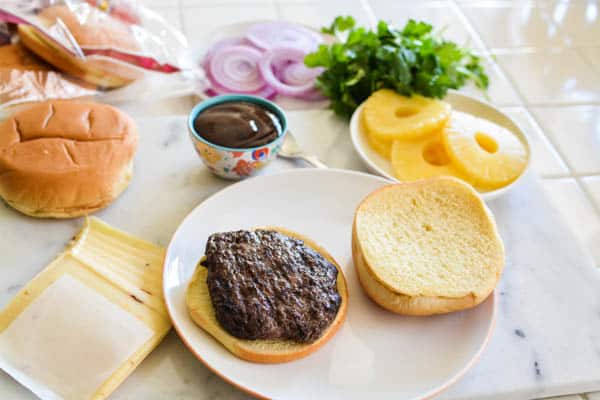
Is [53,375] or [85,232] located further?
[85,232]

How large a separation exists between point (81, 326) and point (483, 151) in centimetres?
113

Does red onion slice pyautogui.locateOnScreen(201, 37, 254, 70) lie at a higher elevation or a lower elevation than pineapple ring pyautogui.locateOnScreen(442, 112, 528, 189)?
higher

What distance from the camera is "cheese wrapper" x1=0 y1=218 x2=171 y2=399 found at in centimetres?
117

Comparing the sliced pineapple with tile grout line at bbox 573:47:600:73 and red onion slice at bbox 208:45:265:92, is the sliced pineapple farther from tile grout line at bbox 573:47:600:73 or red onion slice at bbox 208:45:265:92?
tile grout line at bbox 573:47:600:73

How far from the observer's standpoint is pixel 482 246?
1.35 metres

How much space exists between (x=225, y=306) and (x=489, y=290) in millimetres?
558

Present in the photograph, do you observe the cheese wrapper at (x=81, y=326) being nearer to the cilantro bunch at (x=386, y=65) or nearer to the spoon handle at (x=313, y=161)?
the spoon handle at (x=313, y=161)

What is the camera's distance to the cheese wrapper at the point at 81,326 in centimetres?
A: 117

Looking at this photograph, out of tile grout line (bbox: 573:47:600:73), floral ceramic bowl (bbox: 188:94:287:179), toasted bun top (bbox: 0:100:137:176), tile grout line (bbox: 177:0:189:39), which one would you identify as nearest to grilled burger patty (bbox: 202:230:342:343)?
floral ceramic bowl (bbox: 188:94:287:179)

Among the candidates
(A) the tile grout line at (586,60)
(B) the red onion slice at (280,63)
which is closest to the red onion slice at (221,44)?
(B) the red onion slice at (280,63)

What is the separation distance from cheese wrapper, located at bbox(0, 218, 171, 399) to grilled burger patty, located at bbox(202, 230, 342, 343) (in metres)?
0.17

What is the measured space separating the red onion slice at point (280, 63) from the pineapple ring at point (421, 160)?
0.49 metres

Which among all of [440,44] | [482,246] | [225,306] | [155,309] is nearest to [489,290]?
[482,246]

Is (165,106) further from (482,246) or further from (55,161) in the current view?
(482,246)
